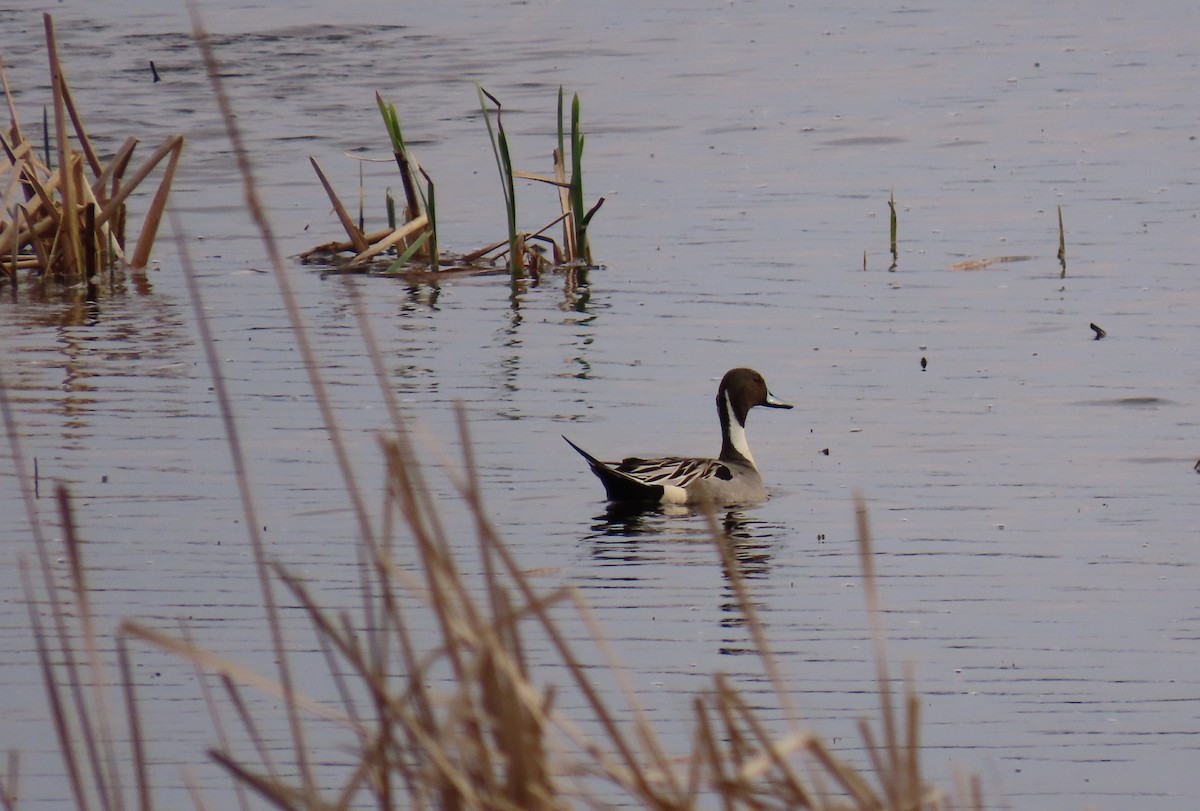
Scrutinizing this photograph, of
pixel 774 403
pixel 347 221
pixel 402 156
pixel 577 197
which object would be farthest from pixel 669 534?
pixel 347 221

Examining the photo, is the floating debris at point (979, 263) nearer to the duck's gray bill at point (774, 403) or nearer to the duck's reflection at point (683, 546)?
the duck's gray bill at point (774, 403)

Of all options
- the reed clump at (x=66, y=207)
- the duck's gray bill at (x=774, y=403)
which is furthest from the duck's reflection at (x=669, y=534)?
the reed clump at (x=66, y=207)

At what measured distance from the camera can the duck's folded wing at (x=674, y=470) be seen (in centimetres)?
833

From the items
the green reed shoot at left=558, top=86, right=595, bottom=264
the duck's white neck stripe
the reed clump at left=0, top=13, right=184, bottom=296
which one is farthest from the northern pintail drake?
the reed clump at left=0, top=13, right=184, bottom=296

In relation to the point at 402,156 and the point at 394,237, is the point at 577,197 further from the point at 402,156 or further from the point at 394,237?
the point at 394,237

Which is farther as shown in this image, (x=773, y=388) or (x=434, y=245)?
(x=434, y=245)

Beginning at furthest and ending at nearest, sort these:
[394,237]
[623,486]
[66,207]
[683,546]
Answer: [394,237], [66,207], [623,486], [683,546]

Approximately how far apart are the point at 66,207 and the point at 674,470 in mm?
5964

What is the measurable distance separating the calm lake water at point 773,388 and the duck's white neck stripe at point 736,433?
8.4 inches

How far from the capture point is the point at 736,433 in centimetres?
922

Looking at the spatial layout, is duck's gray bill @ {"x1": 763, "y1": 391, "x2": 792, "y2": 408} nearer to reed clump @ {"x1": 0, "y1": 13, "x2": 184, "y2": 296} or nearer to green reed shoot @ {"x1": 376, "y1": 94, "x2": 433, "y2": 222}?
green reed shoot @ {"x1": 376, "y1": 94, "x2": 433, "y2": 222}

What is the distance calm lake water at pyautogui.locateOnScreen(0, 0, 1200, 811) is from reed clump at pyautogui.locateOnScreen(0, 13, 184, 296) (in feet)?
1.35

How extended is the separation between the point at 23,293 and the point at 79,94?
11241 millimetres

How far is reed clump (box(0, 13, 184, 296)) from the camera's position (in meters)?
12.5
